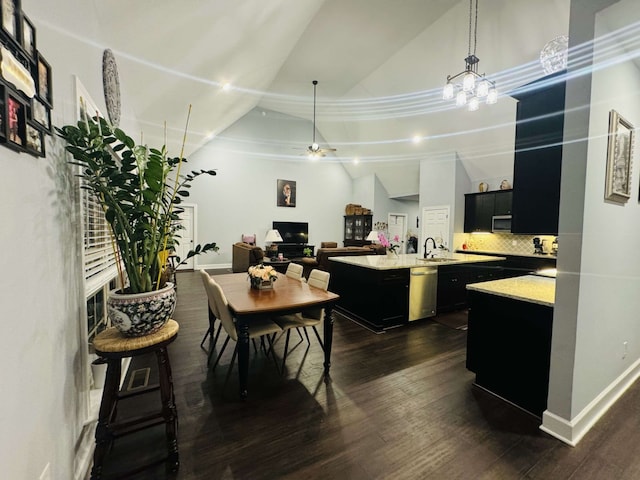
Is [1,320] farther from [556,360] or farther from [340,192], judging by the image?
[340,192]

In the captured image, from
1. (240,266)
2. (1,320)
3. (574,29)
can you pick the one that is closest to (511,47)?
(574,29)

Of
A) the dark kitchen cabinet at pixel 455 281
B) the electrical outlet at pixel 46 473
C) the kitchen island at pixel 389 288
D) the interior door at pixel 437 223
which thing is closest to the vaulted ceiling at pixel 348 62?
the interior door at pixel 437 223

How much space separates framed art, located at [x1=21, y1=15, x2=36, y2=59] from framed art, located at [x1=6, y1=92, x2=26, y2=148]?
0.21 metres

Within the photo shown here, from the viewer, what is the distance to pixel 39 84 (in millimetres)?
1005

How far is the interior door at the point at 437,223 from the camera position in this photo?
6930 millimetres

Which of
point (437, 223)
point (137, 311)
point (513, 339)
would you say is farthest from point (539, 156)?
point (437, 223)

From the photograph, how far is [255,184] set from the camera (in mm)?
8945

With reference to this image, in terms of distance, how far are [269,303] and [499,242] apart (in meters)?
6.35

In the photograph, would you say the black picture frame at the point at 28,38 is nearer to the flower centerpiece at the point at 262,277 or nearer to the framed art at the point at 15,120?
the framed art at the point at 15,120

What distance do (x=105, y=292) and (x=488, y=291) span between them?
3042 mm

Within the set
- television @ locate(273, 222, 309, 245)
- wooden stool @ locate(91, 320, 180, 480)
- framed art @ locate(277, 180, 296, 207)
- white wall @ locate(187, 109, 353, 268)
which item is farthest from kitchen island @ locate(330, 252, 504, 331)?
framed art @ locate(277, 180, 296, 207)

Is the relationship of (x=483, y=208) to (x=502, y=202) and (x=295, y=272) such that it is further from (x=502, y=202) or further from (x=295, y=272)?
(x=295, y=272)

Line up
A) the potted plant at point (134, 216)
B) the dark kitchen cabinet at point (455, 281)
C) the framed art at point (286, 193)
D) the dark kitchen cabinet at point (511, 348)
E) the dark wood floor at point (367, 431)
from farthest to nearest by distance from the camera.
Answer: the framed art at point (286, 193) → the dark kitchen cabinet at point (455, 281) → the dark kitchen cabinet at point (511, 348) → the dark wood floor at point (367, 431) → the potted plant at point (134, 216)

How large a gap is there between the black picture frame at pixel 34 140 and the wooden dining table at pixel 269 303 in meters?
1.36
